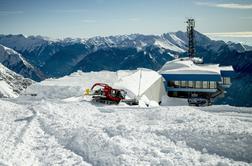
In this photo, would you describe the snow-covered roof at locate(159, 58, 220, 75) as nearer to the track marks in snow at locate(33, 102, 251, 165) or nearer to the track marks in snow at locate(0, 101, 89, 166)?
the track marks in snow at locate(33, 102, 251, 165)

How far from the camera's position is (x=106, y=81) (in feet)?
160

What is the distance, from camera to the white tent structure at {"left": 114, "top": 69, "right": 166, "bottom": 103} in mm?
44681

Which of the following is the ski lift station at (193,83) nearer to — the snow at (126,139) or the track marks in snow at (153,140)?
the snow at (126,139)

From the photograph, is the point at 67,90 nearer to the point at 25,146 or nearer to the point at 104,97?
the point at 104,97

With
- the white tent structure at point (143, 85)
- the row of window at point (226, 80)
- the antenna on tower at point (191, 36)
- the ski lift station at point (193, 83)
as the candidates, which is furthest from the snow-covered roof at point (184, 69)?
the antenna on tower at point (191, 36)

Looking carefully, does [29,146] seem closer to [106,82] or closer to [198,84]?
[106,82]

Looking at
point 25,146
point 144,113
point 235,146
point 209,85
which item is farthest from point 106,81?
point 235,146

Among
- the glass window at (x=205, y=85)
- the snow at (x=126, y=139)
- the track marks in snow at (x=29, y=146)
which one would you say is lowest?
the glass window at (x=205, y=85)

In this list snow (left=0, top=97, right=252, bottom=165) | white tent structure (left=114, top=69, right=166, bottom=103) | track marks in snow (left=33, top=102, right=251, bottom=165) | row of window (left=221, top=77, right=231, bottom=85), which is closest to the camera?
track marks in snow (left=33, top=102, right=251, bottom=165)

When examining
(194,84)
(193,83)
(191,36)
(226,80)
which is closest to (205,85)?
(194,84)

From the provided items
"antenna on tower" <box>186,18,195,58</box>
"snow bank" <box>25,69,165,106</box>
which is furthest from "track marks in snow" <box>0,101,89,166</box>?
"antenna on tower" <box>186,18,195,58</box>

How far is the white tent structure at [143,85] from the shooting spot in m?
44.7

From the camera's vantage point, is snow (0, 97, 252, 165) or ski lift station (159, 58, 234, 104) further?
ski lift station (159, 58, 234, 104)

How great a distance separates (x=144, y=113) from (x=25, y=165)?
9.89 metres
